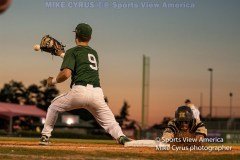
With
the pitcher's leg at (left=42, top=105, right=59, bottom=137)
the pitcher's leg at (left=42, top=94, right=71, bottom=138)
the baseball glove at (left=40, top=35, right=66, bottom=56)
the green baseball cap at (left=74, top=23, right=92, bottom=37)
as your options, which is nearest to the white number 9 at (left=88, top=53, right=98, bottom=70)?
the green baseball cap at (left=74, top=23, right=92, bottom=37)

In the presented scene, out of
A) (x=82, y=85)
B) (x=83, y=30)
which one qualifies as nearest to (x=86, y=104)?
(x=82, y=85)

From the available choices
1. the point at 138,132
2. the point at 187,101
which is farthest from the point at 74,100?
the point at 138,132

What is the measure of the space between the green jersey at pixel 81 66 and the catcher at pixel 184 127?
1377 millimetres

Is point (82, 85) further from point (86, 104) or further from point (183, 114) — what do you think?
point (183, 114)

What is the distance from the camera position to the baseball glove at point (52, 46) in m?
10.2

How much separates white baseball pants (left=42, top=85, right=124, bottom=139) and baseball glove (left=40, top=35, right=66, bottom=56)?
1246 millimetres

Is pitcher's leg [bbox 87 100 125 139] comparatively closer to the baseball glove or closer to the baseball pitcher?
the baseball pitcher

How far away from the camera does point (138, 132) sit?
36.2 meters

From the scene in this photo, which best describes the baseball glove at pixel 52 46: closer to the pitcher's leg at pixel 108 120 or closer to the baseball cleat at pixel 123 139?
the pitcher's leg at pixel 108 120

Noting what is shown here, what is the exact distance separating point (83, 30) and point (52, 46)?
1.08 m

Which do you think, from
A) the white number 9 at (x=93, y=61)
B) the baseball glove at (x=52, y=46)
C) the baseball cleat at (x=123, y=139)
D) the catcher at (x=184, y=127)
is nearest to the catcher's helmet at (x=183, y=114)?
the catcher at (x=184, y=127)

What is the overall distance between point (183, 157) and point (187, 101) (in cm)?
1291

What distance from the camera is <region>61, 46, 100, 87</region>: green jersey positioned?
8.99 metres

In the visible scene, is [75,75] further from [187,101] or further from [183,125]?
[187,101]
